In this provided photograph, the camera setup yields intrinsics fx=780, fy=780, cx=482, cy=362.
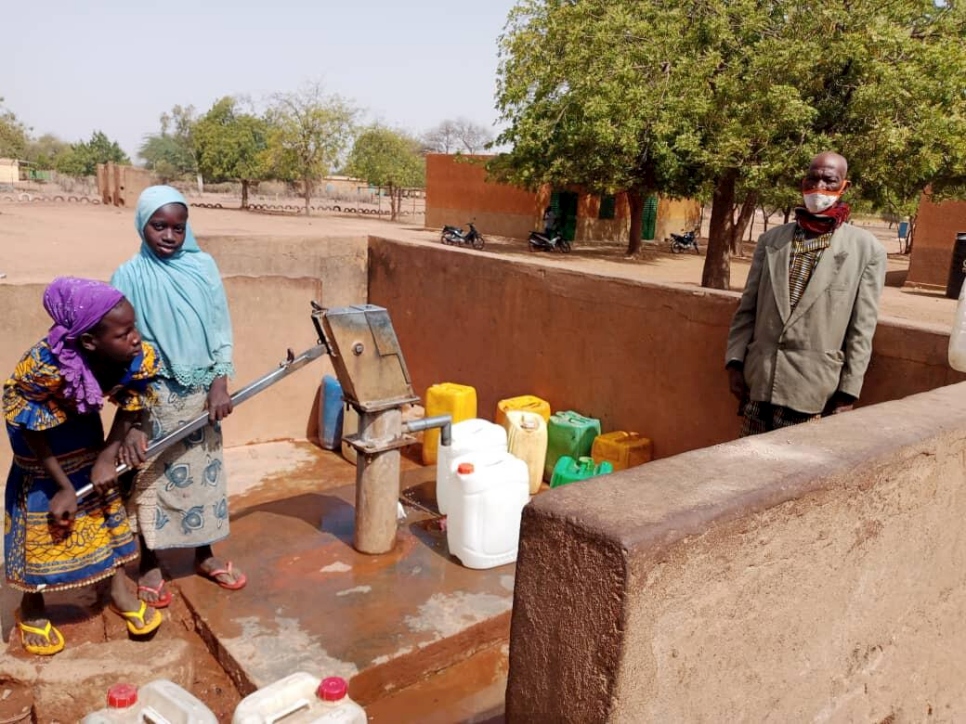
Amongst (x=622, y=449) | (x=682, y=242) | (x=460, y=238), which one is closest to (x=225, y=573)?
(x=622, y=449)

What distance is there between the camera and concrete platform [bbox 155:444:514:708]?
2730 mm

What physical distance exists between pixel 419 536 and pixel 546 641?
238 cm

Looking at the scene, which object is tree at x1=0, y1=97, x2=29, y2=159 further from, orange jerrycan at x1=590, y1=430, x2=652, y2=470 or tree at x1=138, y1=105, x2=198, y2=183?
orange jerrycan at x1=590, y1=430, x2=652, y2=470

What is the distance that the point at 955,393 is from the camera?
2.28m

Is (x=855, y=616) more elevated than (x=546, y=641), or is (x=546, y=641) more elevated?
(x=546, y=641)

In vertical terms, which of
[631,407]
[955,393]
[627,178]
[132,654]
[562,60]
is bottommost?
[132,654]

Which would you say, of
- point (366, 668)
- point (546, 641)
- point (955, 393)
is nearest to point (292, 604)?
point (366, 668)

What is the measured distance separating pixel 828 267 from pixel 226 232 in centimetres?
465

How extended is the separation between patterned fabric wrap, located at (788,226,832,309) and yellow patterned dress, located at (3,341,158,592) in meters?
2.33

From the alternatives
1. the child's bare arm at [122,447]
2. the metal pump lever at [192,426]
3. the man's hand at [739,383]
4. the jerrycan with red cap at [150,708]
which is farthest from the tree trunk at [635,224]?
the jerrycan with red cap at [150,708]

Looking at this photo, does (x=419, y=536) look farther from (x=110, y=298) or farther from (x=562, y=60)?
(x=562, y=60)

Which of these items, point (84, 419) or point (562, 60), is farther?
point (562, 60)

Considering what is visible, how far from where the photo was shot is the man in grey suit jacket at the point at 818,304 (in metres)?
2.86

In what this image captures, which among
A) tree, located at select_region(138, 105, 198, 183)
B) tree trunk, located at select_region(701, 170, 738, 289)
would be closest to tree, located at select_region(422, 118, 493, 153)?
tree, located at select_region(138, 105, 198, 183)
